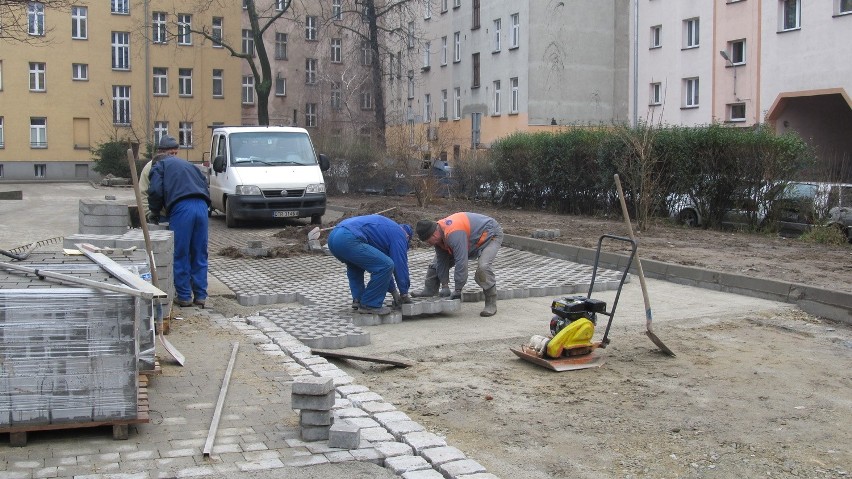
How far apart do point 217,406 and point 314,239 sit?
9947 mm

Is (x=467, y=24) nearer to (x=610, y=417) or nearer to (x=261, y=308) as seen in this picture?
(x=261, y=308)

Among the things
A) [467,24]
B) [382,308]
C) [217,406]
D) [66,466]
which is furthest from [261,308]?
[467,24]

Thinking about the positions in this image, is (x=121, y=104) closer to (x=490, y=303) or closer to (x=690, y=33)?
(x=690, y=33)

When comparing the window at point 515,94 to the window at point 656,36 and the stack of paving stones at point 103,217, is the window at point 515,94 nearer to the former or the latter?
the window at point 656,36

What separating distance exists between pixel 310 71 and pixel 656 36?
2496 centimetres

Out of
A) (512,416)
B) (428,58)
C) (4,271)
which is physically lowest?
(512,416)

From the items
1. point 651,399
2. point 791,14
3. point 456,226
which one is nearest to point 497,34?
point 791,14

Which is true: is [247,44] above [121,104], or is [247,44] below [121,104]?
above

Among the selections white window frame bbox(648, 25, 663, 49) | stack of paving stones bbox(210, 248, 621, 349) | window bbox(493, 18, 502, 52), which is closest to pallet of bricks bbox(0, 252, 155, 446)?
stack of paving stones bbox(210, 248, 621, 349)

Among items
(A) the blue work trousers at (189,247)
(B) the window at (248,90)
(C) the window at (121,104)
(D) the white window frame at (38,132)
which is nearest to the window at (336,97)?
(B) the window at (248,90)

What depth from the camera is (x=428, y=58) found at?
52750mm

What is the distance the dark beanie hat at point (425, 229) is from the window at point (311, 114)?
1924 inches

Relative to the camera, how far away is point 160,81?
171 ft

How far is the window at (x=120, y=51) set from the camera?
50594 mm
